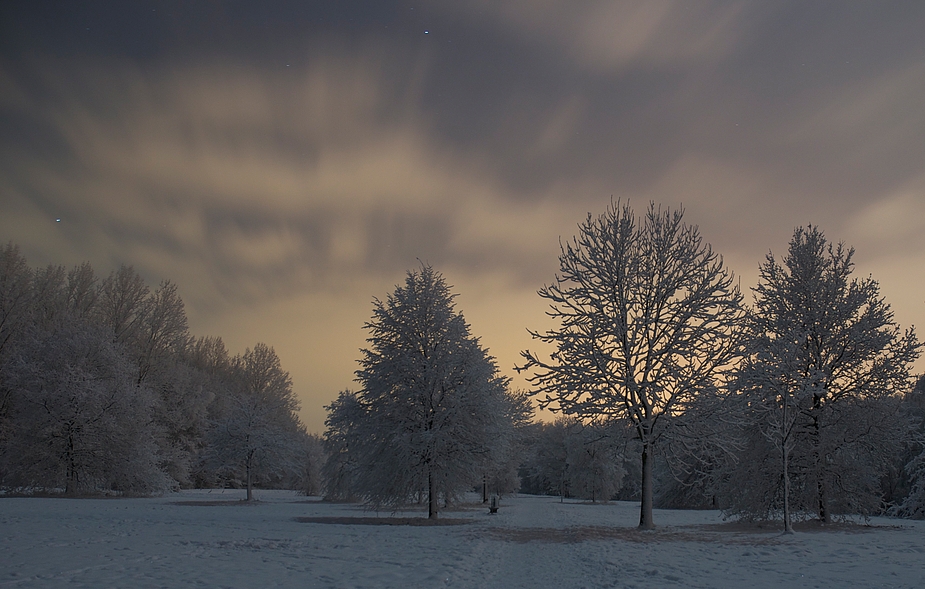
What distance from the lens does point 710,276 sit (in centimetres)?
1986

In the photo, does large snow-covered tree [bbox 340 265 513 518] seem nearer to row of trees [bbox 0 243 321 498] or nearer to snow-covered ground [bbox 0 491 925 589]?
snow-covered ground [bbox 0 491 925 589]

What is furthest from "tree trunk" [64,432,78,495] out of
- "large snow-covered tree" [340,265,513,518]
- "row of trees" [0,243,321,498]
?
"large snow-covered tree" [340,265,513,518]

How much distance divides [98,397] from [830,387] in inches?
1707

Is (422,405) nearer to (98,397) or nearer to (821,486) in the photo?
(821,486)

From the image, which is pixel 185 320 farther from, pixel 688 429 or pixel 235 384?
pixel 688 429

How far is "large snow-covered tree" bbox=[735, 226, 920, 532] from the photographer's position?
2109 cm

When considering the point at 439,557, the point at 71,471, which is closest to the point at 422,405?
the point at 439,557

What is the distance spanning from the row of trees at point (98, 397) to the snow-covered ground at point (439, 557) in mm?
21377

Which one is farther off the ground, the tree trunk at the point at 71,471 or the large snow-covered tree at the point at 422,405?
the large snow-covered tree at the point at 422,405

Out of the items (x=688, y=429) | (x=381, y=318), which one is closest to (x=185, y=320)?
(x=381, y=318)

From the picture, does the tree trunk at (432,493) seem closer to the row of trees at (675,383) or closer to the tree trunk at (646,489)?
the row of trees at (675,383)

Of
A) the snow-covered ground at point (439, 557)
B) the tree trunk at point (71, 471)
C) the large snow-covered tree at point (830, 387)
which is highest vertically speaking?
the large snow-covered tree at point (830, 387)

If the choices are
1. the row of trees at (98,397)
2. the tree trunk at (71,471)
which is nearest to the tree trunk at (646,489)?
the row of trees at (98,397)

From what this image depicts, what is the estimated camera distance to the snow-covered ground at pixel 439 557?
982 centimetres
